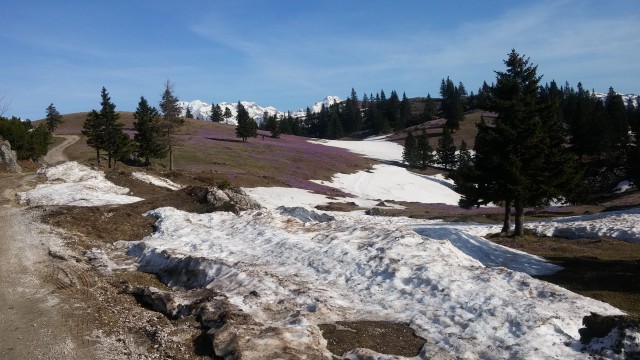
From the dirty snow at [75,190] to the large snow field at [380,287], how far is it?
11691mm

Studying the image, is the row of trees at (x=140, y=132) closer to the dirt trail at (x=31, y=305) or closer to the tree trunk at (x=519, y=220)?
the dirt trail at (x=31, y=305)

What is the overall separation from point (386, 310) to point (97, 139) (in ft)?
166

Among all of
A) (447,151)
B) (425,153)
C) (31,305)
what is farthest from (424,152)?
(31,305)

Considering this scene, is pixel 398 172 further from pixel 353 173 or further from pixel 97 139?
pixel 97 139

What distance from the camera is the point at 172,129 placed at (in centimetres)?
5500

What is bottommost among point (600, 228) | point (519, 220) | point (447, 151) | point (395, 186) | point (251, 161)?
point (395, 186)

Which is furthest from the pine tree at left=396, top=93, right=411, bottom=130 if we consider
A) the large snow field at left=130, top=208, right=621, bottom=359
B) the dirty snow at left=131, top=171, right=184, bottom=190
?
the large snow field at left=130, top=208, right=621, bottom=359

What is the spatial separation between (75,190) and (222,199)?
11.8 metres

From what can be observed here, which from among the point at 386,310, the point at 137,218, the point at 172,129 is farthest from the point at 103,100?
the point at 386,310

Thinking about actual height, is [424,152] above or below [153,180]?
above

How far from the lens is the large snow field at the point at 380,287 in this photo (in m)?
9.28

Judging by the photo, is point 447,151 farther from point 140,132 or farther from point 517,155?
point 517,155

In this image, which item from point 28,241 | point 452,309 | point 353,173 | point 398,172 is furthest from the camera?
point 398,172

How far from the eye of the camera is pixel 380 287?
12.1 meters
